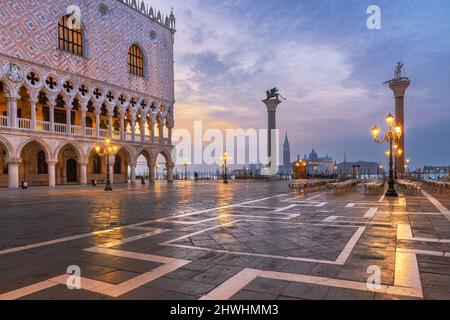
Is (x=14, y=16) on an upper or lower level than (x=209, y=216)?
upper

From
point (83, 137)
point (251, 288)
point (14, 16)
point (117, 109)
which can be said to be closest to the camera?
point (251, 288)

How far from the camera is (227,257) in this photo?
472 centimetres

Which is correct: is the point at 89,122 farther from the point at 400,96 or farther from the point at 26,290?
the point at 400,96

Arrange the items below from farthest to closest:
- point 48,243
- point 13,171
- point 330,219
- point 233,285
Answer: point 13,171 → point 330,219 → point 48,243 → point 233,285

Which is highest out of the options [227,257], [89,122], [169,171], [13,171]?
[89,122]

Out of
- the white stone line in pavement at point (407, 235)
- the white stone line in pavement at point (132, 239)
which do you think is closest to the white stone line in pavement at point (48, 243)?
the white stone line in pavement at point (132, 239)

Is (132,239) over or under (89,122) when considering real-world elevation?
under

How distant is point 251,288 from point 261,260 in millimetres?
1118

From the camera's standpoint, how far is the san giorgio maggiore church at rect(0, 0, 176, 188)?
24.7 metres

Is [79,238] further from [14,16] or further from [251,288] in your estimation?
[14,16]

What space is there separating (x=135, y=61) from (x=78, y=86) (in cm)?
993

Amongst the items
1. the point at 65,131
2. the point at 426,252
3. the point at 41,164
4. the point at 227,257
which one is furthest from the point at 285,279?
the point at 41,164

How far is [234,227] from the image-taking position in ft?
24.1
